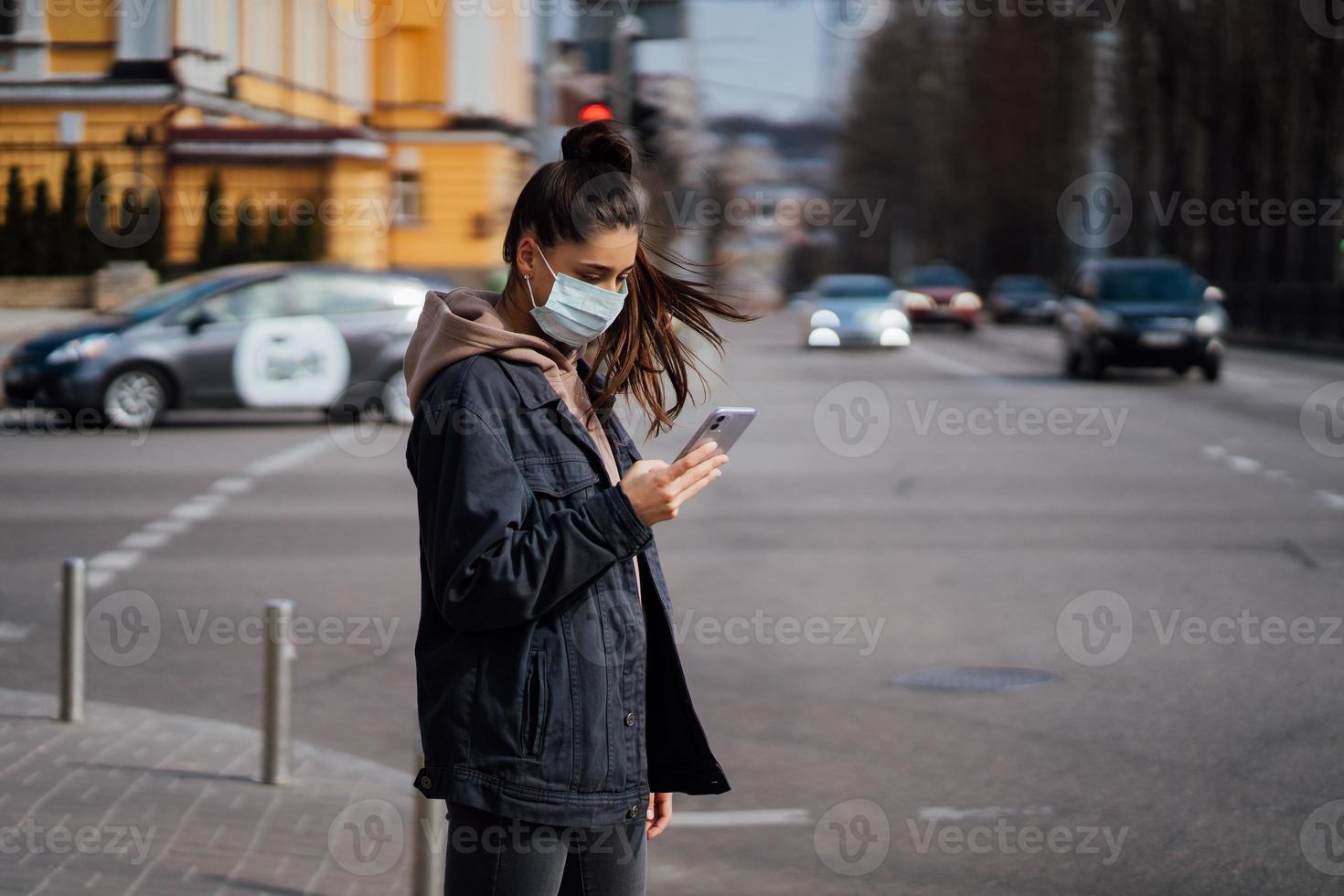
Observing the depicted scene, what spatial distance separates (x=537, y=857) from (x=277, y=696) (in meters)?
3.28

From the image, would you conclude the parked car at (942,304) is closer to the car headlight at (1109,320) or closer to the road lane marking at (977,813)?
the car headlight at (1109,320)

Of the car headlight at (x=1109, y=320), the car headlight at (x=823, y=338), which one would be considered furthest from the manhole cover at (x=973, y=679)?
the car headlight at (x=823, y=338)

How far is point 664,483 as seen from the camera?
275cm

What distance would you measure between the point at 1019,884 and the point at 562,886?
2.60 meters

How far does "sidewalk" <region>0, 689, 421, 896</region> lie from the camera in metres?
5.03

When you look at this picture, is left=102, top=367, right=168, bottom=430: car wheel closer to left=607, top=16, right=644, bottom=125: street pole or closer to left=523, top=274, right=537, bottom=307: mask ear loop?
left=607, top=16, right=644, bottom=125: street pole

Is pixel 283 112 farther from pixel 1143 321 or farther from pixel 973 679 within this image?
pixel 973 679

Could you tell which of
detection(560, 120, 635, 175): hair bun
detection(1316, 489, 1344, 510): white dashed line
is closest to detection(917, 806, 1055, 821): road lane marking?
detection(560, 120, 635, 175): hair bun

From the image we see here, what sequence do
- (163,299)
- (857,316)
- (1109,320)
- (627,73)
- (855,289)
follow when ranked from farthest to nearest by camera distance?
1. (855,289)
2. (857,316)
3. (1109,320)
4. (163,299)
5. (627,73)

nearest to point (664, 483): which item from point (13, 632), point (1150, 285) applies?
point (13, 632)

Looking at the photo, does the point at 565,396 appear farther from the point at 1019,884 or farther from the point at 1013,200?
the point at 1013,200

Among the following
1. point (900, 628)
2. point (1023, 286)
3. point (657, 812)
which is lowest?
point (1023, 286)

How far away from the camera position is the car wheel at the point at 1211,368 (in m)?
26.0

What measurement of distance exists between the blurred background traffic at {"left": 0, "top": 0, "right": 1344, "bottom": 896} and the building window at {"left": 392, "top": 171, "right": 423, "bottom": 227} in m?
0.13
